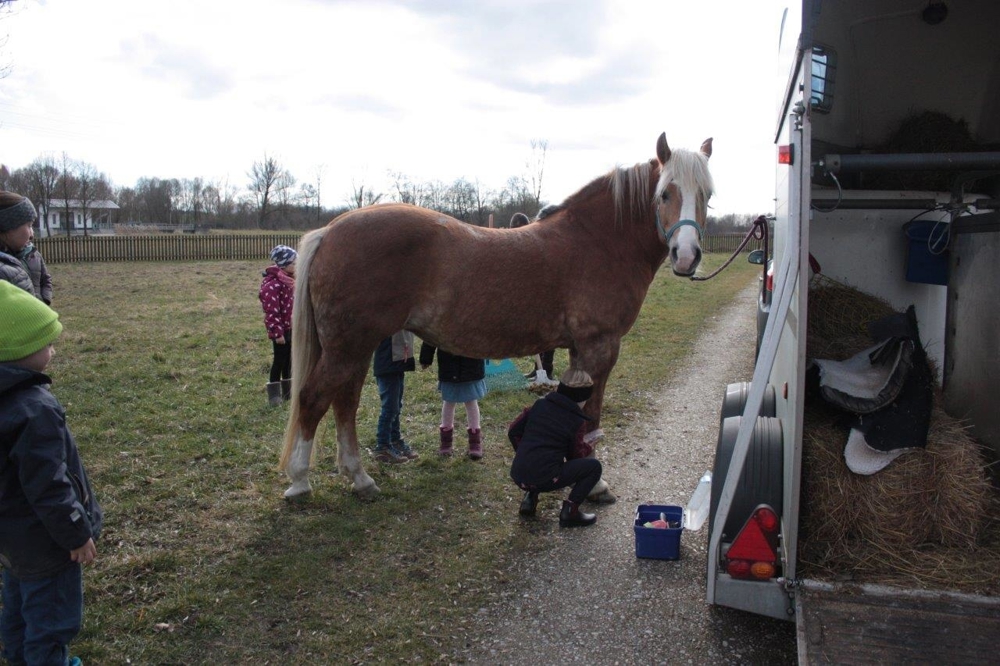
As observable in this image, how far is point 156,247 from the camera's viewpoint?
83.5ft

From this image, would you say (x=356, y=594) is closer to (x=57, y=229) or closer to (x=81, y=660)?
(x=81, y=660)

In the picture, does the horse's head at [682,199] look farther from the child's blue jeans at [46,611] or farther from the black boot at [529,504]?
the child's blue jeans at [46,611]

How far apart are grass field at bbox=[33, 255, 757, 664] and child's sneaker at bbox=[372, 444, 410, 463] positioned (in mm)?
108

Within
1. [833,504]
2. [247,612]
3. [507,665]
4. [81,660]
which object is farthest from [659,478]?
[81,660]

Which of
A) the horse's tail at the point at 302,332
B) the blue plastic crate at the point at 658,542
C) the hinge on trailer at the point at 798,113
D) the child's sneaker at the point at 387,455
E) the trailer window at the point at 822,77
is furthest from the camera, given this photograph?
the child's sneaker at the point at 387,455

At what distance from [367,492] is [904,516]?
3.14m

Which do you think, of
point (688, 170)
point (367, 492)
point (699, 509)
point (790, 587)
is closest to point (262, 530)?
point (367, 492)

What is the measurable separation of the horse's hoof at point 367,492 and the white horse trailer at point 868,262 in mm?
2296

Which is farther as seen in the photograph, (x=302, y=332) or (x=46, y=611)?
(x=302, y=332)

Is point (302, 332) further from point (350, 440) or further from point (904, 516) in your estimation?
point (904, 516)

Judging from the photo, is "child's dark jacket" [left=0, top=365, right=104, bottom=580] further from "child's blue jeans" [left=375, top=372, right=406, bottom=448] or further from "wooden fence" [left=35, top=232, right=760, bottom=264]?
"wooden fence" [left=35, top=232, right=760, bottom=264]

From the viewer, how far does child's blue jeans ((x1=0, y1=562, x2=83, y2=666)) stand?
2377 mm

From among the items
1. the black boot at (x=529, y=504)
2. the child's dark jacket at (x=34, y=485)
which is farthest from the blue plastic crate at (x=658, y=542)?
the child's dark jacket at (x=34, y=485)

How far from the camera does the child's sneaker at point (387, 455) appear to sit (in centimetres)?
514
